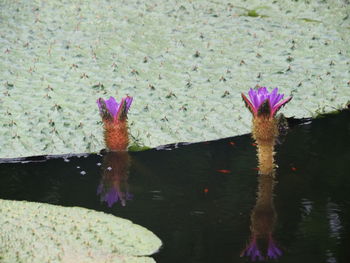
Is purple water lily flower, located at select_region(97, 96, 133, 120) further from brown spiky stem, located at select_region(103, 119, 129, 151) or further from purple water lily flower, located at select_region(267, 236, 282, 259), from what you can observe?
purple water lily flower, located at select_region(267, 236, 282, 259)

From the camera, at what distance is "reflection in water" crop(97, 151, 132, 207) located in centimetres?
336

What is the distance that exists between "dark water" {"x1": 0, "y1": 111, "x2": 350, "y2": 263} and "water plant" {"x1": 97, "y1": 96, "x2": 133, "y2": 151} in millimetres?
93

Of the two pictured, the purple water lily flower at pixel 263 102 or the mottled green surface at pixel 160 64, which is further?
the mottled green surface at pixel 160 64

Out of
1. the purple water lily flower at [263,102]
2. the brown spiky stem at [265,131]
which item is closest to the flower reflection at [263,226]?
the brown spiky stem at [265,131]

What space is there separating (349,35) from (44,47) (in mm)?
2581

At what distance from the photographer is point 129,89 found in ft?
15.6


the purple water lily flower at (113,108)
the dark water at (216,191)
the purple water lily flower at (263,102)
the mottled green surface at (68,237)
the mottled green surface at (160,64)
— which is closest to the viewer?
the mottled green surface at (68,237)

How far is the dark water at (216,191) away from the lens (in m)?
2.83

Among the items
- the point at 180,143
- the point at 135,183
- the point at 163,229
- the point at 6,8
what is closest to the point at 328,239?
the point at 163,229

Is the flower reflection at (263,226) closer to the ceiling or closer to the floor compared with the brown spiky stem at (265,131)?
closer to the floor

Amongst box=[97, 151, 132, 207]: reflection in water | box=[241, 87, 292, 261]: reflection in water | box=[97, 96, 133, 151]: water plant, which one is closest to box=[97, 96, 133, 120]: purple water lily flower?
box=[97, 96, 133, 151]: water plant

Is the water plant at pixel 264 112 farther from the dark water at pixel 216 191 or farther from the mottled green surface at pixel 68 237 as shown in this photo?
the mottled green surface at pixel 68 237

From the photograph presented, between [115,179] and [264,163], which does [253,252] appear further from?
[115,179]

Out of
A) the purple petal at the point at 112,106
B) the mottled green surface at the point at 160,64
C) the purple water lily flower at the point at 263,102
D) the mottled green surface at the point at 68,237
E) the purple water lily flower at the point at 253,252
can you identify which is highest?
the mottled green surface at the point at 160,64
